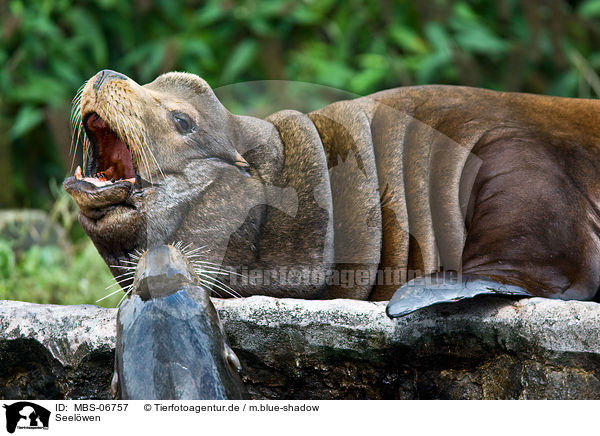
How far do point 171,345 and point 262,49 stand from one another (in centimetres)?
626

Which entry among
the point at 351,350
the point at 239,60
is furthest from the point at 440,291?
the point at 239,60

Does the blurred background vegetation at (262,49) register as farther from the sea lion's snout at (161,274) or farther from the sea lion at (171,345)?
the sea lion at (171,345)

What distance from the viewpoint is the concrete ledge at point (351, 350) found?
2.35 m

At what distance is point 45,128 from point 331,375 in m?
6.46

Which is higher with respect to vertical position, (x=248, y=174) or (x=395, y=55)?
(x=395, y=55)

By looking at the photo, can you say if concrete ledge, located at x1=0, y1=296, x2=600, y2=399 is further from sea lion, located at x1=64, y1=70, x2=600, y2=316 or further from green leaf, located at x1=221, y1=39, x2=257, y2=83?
green leaf, located at x1=221, y1=39, x2=257, y2=83

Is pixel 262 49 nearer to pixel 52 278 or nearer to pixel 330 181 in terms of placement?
pixel 52 278

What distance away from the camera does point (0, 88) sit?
7969mm
